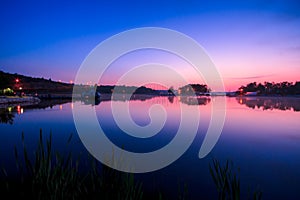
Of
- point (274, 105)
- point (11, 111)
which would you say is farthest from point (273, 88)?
point (11, 111)

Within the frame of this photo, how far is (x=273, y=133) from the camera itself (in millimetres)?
13289

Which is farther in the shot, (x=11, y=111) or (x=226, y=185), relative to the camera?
(x=11, y=111)

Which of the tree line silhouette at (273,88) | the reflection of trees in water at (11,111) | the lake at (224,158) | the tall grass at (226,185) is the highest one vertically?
the tree line silhouette at (273,88)

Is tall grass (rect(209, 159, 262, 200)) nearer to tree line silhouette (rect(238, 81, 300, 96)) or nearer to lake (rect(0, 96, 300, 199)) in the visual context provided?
lake (rect(0, 96, 300, 199))

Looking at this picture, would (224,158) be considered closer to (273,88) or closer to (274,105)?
(274,105)

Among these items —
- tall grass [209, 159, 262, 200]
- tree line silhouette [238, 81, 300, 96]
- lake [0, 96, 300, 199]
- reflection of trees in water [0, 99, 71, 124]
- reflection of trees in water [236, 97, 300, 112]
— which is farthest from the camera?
tree line silhouette [238, 81, 300, 96]

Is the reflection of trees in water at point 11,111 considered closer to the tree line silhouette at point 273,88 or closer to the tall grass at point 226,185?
the tall grass at point 226,185

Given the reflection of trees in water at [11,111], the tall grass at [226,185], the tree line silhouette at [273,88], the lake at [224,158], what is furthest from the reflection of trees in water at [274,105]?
the tree line silhouette at [273,88]

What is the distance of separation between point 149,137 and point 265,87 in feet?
502

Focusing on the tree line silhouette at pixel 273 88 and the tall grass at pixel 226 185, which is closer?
the tall grass at pixel 226 185

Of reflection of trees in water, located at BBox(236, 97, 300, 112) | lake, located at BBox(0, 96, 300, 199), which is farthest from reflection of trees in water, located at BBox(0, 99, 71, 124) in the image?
Answer: reflection of trees in water, located at BBox(236, 97, 300, 112)

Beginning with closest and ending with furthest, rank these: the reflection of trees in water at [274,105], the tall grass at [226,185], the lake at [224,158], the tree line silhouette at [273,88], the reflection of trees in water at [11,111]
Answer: the tall grass at [226,185] → the lake at [224,158] → the reflection of trees in water at [11,111] → the reflection of trees in water at [274,105] → the tree line silhouette at [273,88]

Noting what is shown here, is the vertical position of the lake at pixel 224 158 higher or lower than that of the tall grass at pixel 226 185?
lower

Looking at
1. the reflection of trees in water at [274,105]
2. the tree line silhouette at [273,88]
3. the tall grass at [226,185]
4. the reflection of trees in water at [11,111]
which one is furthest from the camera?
the tree line silhouette at [273,88]
